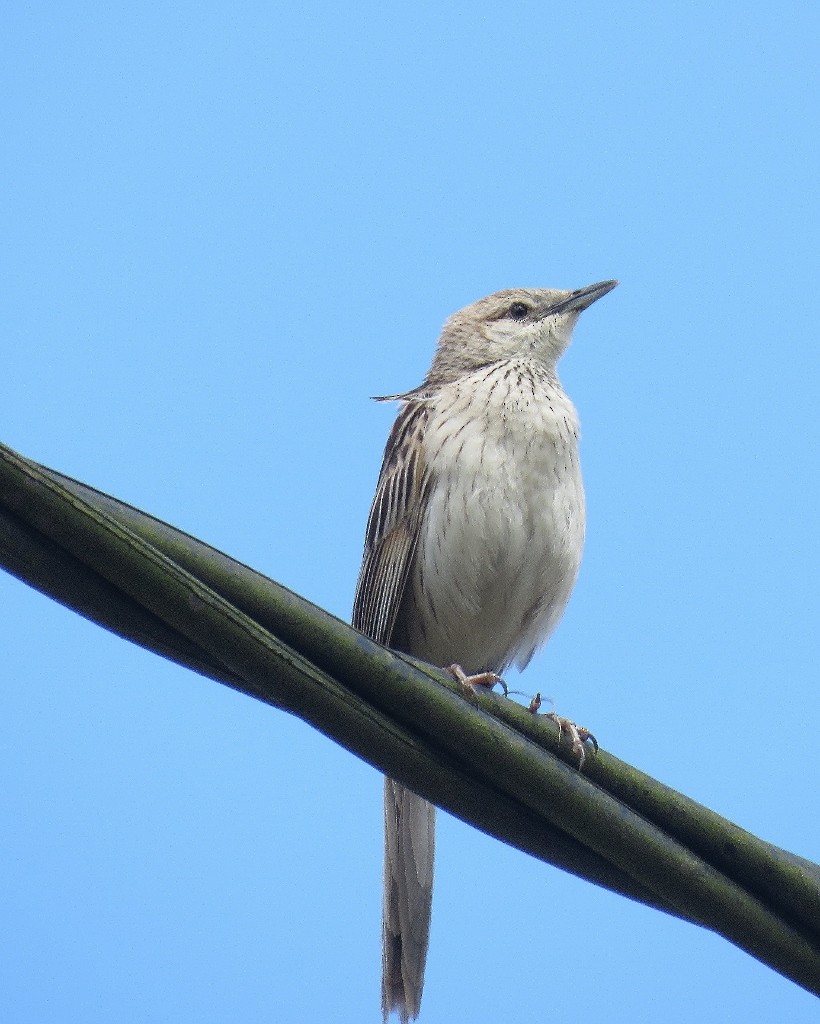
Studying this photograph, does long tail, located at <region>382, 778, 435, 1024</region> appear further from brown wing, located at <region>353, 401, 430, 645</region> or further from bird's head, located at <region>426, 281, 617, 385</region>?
bird's head, located at <region>426, 281, 617, 385</region>

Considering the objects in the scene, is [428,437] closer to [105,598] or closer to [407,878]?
[407,878]

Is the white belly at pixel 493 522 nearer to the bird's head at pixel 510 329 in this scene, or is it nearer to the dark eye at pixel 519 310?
the bird's head at pixel 510 329

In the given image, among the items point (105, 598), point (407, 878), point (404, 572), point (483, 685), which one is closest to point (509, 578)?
point (404, 572)

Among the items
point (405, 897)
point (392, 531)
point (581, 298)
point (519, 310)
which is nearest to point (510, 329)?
point (519, 310)

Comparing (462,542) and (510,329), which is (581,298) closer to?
(510,329)

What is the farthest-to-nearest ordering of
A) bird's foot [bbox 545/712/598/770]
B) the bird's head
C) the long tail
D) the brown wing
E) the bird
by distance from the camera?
1. the bird's head
2. the brown wing
3. the bird
4. the long tail
5. bird's foot [bbox 545/712/598/770]

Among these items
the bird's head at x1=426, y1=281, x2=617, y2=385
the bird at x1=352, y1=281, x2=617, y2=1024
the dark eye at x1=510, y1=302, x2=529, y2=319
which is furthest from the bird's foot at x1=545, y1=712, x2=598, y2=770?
the dark eye at x1=510, y1=302, x2=529, y2=319
